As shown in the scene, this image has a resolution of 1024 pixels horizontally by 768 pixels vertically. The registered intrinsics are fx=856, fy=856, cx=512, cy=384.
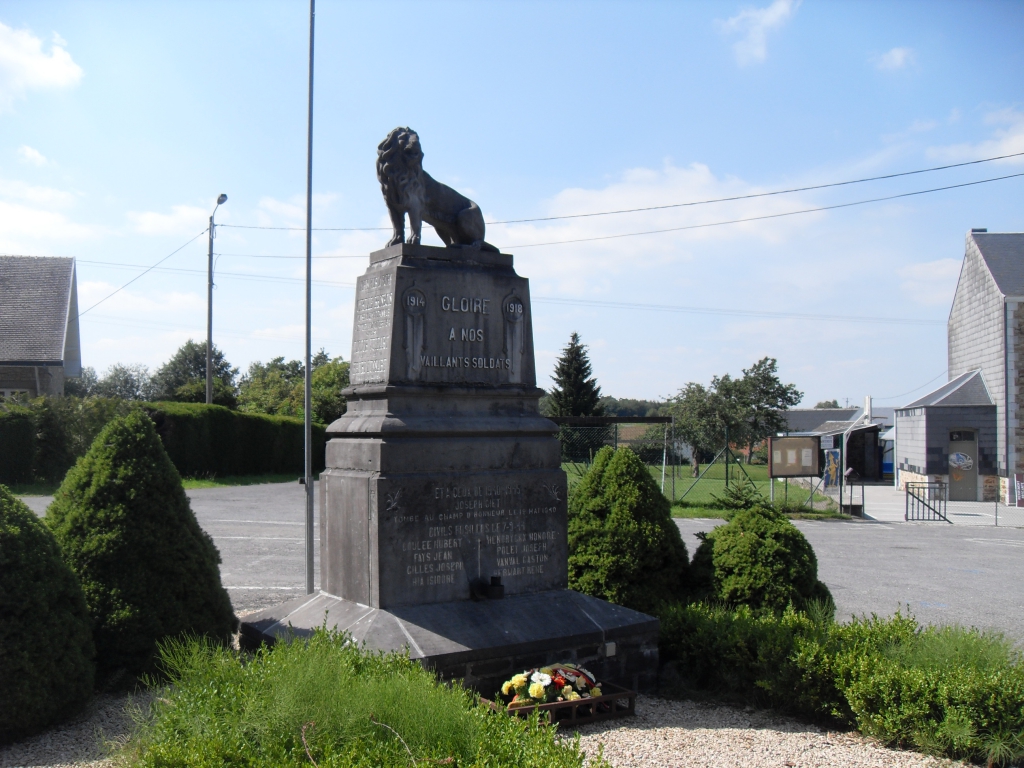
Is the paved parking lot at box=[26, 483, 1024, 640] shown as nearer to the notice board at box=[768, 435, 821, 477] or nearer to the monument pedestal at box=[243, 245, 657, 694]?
the notice board at box=[768, 435, 821, 477]

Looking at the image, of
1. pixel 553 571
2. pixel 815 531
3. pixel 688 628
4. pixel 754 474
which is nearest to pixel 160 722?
pixel 553 571

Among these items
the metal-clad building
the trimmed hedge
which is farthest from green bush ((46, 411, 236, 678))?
the metal-clad building

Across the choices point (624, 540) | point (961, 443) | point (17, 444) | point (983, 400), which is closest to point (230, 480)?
point (17, 444)

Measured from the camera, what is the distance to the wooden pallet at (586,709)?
483 centimetres

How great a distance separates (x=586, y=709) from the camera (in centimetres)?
507

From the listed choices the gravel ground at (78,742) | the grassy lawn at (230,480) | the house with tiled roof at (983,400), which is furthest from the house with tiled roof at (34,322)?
the house with tiled roof at (983,400)

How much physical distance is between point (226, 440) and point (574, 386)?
2239cm

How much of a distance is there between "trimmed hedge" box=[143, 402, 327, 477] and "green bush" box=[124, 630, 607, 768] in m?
19.8

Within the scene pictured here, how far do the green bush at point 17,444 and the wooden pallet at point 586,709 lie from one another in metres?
21.2

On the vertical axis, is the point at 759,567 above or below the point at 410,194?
below

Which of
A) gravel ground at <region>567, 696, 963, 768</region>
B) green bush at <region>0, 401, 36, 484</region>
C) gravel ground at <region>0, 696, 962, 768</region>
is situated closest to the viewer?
gravel ground at <region>0, 696, 962, 768</region>

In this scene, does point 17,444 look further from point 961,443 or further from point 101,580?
point 961,443

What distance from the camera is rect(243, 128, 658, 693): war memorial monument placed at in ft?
18.1

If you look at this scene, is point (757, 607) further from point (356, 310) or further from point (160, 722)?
point (160, 722)
